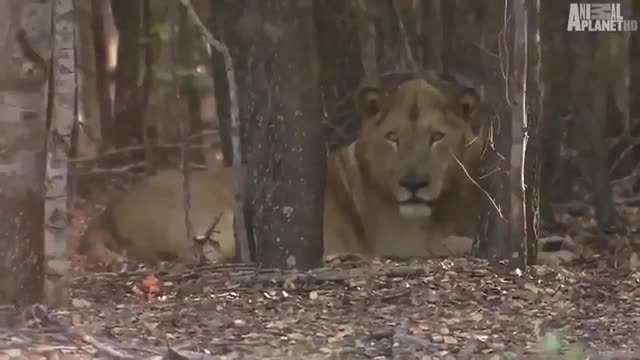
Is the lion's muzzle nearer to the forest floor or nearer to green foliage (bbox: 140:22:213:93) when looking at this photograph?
the forest floor

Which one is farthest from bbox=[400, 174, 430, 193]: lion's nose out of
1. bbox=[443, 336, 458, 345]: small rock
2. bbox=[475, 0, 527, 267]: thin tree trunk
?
bbox=[443, 336, 458, 345]: small rock

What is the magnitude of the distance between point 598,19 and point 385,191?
1942 mm

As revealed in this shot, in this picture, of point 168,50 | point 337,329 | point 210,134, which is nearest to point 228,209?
point 210,134

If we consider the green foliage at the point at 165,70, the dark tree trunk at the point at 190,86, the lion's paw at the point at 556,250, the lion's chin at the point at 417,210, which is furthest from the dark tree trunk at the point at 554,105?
the green foliage at the point at 165,70

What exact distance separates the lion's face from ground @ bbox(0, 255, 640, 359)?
52cm

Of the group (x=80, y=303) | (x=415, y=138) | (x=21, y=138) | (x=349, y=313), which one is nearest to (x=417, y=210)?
(x=415, y=138)

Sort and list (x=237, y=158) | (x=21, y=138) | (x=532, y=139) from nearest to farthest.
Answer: (x=21, y=138) < (x=532, y=139) < (x=237, y=158)

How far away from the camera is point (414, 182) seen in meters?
7.79

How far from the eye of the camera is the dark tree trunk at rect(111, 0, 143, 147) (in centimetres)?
806

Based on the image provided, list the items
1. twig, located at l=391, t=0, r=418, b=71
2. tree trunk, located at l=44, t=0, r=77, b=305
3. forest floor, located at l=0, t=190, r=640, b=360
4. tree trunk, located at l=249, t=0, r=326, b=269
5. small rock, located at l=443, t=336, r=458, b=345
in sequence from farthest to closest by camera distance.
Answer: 1. twig, located at l=391, t=0, r=418, b=71
2. tree trunk, located at l=249, t=0, r=326, b=269
3. tree trunk, located at l=44, t=0, r=77, b=305
4. small rock, located at l=443, t=336, r=458, b=345
5. forest floor, located at l=0, t=190, r=640, b=360

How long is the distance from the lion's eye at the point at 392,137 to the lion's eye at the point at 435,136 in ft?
0.77

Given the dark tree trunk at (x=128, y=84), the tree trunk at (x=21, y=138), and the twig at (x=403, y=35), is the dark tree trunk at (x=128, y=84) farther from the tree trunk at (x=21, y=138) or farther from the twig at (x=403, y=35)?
the tree trunk at (x=21, y=138)

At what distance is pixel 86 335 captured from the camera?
5426mm

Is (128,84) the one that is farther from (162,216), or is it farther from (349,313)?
(349,313)
